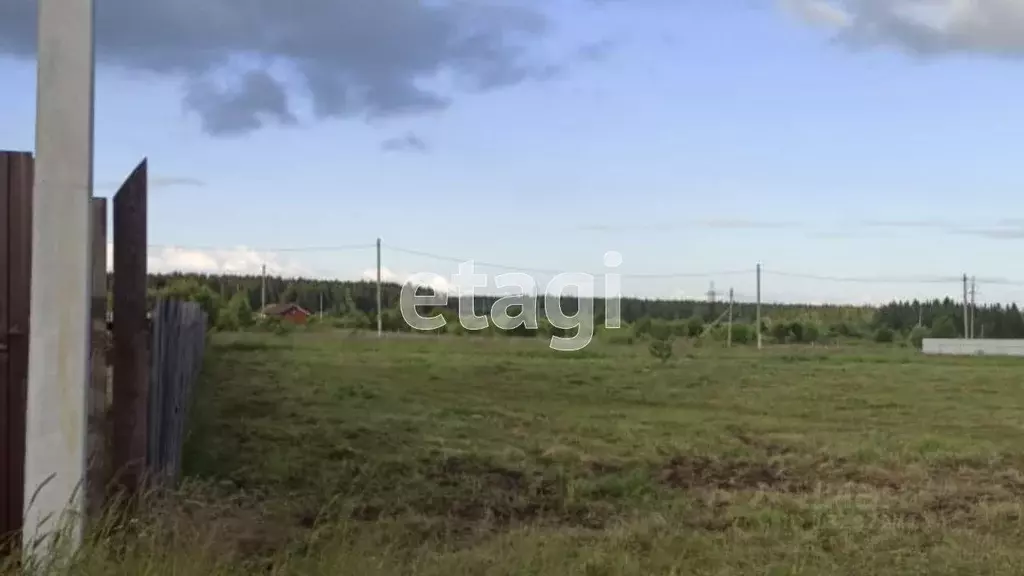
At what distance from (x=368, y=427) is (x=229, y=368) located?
6421 millimetres

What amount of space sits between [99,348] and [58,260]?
0.56m

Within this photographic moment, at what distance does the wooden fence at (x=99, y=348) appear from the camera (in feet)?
10.4

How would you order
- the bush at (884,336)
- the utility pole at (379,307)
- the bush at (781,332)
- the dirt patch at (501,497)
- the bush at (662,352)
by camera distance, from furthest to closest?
the bush at (884,336) → the bush at (781,332) → the utility pole at (379,307) → the bush at (662,352) → the dirt patch at (501,497)

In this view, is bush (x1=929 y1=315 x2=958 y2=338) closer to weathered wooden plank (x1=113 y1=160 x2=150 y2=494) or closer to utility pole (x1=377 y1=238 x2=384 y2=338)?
utility pole (x1=377 y1=238 x2=384 y2=338)

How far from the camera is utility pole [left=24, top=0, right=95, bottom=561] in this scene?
285cm

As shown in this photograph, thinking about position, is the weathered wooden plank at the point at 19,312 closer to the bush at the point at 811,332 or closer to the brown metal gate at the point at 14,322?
the brown metal gate at the point at 14,322

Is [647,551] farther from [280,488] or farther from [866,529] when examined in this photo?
[280,488]

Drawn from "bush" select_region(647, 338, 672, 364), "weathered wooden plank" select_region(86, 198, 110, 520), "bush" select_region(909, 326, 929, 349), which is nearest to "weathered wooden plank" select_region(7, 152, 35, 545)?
"weathered wooden plank" select_region(86, 198, 110, 520)

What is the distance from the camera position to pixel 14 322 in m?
3.18

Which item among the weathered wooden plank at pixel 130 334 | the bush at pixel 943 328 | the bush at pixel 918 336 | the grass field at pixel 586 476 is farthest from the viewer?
the bush at pixel 943 328

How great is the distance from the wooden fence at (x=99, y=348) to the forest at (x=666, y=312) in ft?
72.3

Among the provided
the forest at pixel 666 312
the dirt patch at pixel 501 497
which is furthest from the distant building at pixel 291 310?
the dirt patch at pixel 501 497

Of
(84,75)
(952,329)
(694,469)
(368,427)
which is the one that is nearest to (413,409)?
(368,427)

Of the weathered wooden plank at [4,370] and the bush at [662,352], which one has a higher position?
the weathered wooden plank at [4,370]
